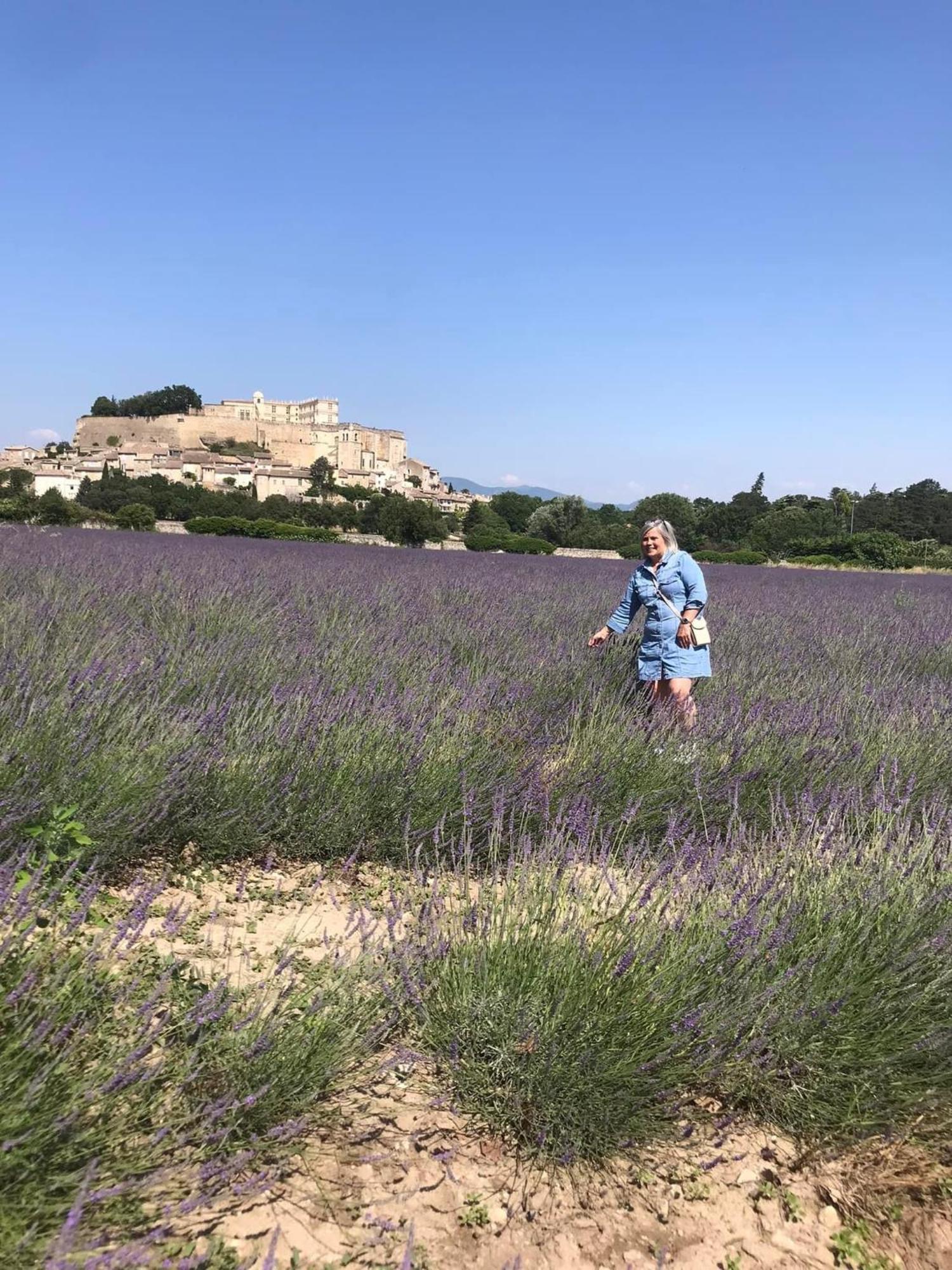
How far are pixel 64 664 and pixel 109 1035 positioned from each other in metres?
1.96

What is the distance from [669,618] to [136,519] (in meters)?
28.5

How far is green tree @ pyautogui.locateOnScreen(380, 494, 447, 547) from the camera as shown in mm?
30719

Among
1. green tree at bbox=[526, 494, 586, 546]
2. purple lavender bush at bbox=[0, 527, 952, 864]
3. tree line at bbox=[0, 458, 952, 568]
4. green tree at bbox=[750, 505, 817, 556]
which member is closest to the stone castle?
tree line at bbox=[0, 458, 952, 568]

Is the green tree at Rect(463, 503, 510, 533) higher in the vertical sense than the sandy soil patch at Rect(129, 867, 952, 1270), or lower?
higher

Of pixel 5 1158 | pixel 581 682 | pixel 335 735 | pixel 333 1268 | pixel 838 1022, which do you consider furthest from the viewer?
pixel 581 682

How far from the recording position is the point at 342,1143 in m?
1.51

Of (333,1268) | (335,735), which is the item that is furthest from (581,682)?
(333,1268)

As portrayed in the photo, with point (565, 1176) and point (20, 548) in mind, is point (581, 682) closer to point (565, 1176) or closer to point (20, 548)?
point (565, 1176)

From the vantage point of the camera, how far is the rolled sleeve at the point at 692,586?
4.04 metres

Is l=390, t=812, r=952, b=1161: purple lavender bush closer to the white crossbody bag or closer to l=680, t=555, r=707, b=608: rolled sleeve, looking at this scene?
the white crossbody bag

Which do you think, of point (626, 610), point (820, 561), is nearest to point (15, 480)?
point (820, 561)

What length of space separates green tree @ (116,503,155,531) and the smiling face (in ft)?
84.5

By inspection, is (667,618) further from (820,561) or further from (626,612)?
(820,561)

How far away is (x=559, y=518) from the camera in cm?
6222
